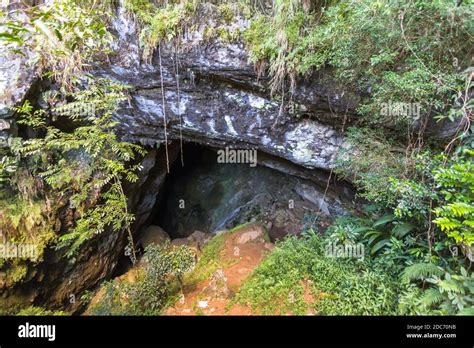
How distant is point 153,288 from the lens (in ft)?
14.1

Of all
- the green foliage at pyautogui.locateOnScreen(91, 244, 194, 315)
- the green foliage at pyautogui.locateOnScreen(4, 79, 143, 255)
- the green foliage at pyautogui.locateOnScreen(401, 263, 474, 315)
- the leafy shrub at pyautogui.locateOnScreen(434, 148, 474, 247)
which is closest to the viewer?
the leafy shrub at pyautogui.locateOnScreen(434, 148, 474, 247)

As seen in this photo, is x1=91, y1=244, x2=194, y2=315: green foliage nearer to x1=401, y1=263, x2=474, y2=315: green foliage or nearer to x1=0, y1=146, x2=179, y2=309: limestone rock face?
x1=0, y1=146, x2=179, y2=309: limestone rock face

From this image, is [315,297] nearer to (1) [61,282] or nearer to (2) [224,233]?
(2) [224,233]

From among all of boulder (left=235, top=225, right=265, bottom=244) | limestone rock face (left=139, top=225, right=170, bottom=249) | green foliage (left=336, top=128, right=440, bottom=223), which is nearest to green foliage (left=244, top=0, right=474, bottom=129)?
green foliage (left=336, top=128, right=440, bottom=223)

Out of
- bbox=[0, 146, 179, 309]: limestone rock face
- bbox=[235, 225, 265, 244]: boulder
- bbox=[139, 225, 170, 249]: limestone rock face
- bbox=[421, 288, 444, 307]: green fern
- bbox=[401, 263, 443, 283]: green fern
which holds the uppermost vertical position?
bbox=[401, 263, 443, 283]: green fern

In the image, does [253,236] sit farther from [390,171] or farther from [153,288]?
[390,171]

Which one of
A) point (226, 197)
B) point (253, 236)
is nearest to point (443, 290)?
point (253, 236)

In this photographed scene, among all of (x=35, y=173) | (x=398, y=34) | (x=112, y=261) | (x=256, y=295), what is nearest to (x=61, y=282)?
(x=112, y=261)

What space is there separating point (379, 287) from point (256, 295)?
1.71 m

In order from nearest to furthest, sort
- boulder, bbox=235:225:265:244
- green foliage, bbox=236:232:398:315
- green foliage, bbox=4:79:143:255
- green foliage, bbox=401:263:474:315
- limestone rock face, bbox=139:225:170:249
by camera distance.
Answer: green foliage, bbox=401:263:474:315, green foliage, bbox=236:232:398:315, green foliage, bbox=4:79:143:255, boulder, bbox=235:225:265:244, limestone rock face, bbox=139:225:170:249

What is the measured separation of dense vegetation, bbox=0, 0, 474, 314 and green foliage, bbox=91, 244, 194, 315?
0.03 metres

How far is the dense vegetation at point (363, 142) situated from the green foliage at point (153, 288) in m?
0.03

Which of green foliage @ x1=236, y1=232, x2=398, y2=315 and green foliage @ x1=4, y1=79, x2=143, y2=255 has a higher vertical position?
green foliage @ x1=4, y1=79, x2=143, y2=255

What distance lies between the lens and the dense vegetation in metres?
2.96
